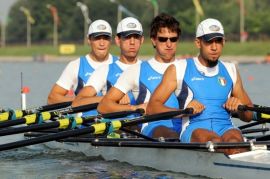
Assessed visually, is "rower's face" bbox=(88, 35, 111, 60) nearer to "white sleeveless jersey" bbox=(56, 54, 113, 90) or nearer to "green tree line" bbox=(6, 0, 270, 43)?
"white sleeveless jersey" bbox=(56, 54, 113, 90)

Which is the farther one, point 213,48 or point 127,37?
point 127,37

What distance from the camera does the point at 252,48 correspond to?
75.2 metres

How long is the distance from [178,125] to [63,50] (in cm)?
8582

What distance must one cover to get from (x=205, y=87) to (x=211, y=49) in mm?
450

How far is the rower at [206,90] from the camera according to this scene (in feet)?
29.8

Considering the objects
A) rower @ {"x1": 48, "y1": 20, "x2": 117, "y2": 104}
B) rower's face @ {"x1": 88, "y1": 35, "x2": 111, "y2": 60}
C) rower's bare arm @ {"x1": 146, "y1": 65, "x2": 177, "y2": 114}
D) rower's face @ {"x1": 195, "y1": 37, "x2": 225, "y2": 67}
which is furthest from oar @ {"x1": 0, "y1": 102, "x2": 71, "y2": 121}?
rower's face @ {"x1": 195, "y1": 37, "x2": 225, "y2": 67}

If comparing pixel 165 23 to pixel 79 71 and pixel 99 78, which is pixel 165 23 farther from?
pixel 79 71

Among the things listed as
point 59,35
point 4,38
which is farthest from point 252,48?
point 4,38

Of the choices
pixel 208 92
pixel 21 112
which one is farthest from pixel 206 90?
pixel 21 112

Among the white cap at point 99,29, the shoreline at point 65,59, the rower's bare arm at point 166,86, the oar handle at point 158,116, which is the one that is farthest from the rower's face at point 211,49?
the shoreline at point 65,59

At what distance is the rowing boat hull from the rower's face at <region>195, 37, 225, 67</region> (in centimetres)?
104

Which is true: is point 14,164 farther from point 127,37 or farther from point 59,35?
point 59,35

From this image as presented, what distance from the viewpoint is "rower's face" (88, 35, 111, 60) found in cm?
1212

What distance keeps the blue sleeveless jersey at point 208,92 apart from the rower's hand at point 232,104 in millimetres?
77
